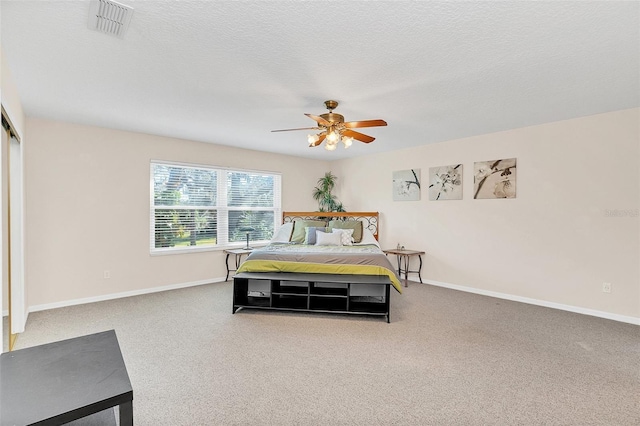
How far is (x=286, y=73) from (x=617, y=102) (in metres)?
3.67

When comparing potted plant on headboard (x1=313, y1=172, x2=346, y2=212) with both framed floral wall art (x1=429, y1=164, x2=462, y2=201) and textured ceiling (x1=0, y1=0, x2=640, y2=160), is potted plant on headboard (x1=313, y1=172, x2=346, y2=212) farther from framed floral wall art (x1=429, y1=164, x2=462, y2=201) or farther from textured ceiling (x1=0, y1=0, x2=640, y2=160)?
textured ceiling (x1=0, y1=0, x2=640, y2=160)

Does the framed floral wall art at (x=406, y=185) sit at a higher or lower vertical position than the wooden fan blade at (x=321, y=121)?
lower

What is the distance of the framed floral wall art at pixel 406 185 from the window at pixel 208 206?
2.44 metres

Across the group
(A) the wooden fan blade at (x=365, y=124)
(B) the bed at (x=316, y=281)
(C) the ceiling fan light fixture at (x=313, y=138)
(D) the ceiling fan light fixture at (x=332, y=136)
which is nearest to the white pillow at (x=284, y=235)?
(B) the bed at (x=316, y=281)

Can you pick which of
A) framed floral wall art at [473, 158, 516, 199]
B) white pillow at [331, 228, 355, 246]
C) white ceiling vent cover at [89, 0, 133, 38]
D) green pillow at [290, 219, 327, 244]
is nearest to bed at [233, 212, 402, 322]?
white pillow at [331, 228, 355, 246]

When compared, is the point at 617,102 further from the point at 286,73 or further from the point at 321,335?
the point at 321,335

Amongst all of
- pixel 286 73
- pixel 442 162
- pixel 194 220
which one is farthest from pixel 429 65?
pixel 194 220

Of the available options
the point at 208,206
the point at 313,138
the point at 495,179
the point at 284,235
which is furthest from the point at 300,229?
the point at 495,179

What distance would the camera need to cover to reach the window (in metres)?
5.11

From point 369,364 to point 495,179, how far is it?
11.9 feet

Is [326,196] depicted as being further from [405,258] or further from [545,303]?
[545,303]

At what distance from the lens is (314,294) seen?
13.0 feet

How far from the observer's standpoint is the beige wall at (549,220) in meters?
3.74

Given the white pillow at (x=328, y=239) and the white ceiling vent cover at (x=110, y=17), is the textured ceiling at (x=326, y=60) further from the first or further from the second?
the white pillow at (x=328, y=239)
